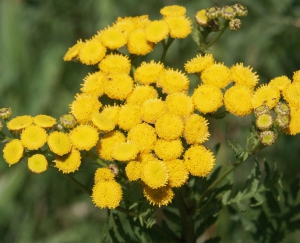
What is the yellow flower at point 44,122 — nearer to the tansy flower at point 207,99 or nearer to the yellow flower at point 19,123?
the yellow flower at point 19,123

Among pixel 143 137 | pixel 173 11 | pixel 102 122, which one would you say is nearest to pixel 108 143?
pixel 102 122

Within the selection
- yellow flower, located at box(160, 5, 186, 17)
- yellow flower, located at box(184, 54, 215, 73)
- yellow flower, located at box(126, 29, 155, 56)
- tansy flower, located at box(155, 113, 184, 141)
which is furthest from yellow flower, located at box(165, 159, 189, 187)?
yellow flower, located at box(160, 5, 186, 17)

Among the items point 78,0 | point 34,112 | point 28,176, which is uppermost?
point 78,0

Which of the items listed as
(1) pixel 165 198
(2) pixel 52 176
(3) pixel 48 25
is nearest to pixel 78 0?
(3) pixel 48 25

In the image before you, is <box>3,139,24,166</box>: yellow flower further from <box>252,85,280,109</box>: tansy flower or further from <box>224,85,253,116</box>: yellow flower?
<box>252,85,280,109</box>: tansy flower

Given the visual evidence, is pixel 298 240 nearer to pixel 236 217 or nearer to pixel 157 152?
pixel 236 217
